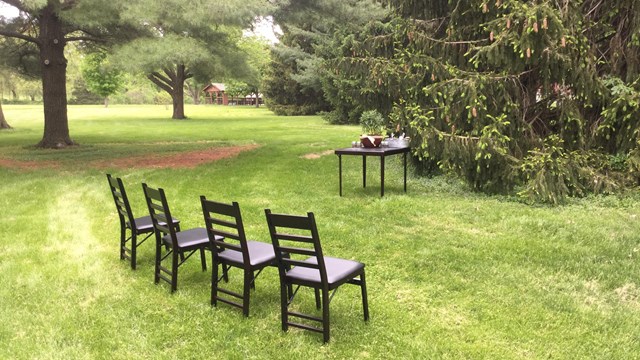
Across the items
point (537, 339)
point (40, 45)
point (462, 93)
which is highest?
point (40, 45)

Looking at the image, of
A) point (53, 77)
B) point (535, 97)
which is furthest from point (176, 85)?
point (535, 97)

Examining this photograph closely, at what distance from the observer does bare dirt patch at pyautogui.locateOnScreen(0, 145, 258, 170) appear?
1228cm

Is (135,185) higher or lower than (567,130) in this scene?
lower

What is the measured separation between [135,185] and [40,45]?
823 cm

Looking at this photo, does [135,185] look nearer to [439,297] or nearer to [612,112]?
[439,297]

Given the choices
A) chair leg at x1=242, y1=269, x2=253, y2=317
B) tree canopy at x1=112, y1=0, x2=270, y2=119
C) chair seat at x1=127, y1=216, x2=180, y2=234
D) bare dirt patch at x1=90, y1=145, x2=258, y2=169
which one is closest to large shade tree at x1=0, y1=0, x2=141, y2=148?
tree canopy at x1=112, y1=0, x2=270, y2=119

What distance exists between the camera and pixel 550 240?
5531mm

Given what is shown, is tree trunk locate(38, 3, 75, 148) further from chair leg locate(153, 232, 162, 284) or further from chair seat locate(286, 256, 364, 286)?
chair seat locate(286, 256, 364, 286)

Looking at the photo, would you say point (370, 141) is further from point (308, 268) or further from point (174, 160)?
point (174, 160)

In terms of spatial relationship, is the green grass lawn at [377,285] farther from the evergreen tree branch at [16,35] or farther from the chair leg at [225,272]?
the evergreen tree branch at [16,35]

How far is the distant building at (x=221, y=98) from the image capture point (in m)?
72.3

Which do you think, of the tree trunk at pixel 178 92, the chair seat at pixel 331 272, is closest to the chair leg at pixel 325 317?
the chair seat at pixel 331 272

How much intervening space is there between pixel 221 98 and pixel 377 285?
77391 mm

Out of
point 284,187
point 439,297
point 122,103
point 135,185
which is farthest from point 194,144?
point 122,103
